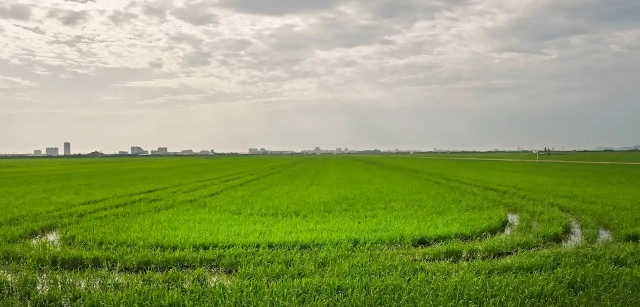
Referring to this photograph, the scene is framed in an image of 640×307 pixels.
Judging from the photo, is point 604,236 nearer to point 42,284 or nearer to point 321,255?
point 321,255

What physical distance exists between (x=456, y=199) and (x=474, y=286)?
41.4 ft

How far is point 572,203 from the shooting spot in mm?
16281

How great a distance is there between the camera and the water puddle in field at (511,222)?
1131cm

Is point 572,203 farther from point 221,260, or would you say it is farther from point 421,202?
point 221,260

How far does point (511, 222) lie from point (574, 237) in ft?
7.86

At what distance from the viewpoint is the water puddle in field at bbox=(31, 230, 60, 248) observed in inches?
371

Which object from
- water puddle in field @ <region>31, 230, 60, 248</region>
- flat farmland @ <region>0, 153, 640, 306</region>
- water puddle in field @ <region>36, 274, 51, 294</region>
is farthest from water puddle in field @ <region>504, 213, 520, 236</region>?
water puddle in field @ <region>31, 230, 60, 248</region>

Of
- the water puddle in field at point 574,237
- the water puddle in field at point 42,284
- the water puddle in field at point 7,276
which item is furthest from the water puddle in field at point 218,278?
the water puddle in field at point 574,237

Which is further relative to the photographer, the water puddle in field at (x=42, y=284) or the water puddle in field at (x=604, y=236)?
the water puddle in field at (x=604, y=236)

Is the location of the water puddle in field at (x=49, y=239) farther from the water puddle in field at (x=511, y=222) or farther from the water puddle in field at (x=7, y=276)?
the water puddle in field at (x=511, y=222)

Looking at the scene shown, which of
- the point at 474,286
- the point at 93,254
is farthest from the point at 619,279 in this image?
the point at 93,254

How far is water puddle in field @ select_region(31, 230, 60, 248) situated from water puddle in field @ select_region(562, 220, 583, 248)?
1206 cm

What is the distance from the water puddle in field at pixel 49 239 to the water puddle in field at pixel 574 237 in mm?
12065

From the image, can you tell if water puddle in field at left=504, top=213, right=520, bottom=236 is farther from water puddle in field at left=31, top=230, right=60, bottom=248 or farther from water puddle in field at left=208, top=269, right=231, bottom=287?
water puddle in field at left=31, top=230, right=60, bottom=248
